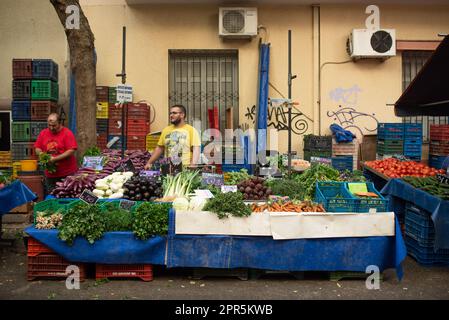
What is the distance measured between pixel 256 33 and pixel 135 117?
3.32 meters

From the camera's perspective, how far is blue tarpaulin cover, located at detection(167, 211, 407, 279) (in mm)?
5645

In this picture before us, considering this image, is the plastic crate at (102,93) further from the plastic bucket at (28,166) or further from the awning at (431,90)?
the awning at (431,90)

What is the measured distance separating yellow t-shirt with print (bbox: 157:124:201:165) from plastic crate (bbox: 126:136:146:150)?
3.54 meters

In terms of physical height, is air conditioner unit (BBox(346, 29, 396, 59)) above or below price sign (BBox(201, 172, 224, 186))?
above

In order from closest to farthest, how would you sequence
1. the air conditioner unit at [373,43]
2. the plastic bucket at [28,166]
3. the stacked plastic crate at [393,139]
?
the plastic bucket at [28,166]
the stacked plastic crate at [393,139]
the air conditioner unit at [373,43]

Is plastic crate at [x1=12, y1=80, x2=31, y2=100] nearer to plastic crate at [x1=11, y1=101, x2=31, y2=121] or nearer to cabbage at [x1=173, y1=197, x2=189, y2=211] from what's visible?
plastic crate at [x1=11, y1=101, x2=31, y2=121]

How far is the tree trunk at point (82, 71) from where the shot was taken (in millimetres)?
8898

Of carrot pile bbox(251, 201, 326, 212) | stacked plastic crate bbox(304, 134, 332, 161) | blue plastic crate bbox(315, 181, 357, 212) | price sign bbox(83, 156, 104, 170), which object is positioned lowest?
carrot pile bbox(251, 201, 326, 212)

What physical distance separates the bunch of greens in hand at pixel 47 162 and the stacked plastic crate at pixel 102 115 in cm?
333

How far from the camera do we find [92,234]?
18.2 ft

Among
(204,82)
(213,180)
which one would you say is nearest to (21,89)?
(204,82)

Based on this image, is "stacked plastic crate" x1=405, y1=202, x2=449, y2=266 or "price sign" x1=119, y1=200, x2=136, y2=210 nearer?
"price sign" x1=119, y1=200, x2=136, y2=210

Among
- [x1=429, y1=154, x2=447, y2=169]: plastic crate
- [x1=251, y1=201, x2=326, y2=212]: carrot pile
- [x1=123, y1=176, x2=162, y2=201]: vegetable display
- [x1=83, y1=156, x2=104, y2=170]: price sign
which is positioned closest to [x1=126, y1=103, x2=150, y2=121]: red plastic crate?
[x1=83, y1=156, x2=104, y2=170]: price sign

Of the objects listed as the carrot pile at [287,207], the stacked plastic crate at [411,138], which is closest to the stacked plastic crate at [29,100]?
the carrot pile at [287,207]
